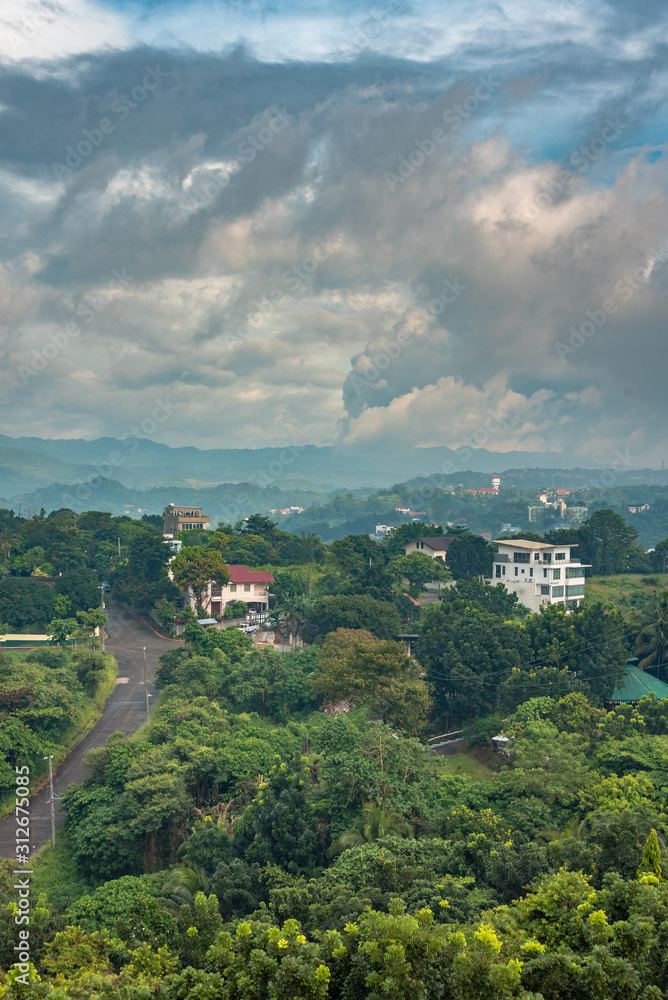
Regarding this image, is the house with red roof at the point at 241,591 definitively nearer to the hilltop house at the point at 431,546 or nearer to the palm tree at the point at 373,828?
the hilltop house at the point at 431,546

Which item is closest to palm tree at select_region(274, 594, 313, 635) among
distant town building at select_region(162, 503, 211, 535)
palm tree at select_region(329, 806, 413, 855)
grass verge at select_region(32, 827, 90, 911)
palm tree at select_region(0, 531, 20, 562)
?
grass verge at select_region(32, 827, 90, 911)

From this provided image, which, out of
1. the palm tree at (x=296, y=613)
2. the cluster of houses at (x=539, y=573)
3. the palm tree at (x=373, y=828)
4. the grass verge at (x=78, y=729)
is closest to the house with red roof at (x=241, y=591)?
the palm tree at (x=296, y=613)

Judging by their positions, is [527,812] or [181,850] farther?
[181,850]

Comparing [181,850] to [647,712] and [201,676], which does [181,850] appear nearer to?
[201,676]

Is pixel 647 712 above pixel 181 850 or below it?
above

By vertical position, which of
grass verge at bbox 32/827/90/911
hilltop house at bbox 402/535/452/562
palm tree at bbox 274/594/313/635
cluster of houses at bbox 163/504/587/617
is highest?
hilltop house at bbox 402/535/452/562

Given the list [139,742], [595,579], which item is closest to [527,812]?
[139,742]

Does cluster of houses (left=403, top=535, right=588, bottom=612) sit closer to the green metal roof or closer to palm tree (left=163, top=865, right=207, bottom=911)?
the green metal roof
